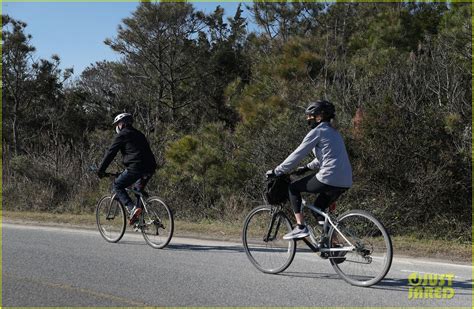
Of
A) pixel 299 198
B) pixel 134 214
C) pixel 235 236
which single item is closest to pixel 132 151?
pixel 134 214

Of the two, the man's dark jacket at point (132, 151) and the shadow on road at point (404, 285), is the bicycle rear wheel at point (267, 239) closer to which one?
the shadow on road at point (404, 285)

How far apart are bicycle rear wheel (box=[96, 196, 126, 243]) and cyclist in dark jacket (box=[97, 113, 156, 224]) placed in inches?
16.3

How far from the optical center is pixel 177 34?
27984 millimetres

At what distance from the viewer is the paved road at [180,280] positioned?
5.80 metres

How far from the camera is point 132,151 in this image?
9.00 meters

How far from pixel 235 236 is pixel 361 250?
13.2ft

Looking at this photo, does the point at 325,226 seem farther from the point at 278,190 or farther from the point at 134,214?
the point at 134,214

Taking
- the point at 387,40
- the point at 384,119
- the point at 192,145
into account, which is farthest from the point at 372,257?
the point at 387,40

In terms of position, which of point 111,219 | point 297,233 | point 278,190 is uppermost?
point 278,190

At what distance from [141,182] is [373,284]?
174 inches

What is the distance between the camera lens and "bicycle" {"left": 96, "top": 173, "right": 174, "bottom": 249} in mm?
8828

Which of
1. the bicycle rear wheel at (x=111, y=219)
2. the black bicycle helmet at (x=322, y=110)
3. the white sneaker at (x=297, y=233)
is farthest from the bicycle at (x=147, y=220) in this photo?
the black bicycle helmet at (x=322, y=110)

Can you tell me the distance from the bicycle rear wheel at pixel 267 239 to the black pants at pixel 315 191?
385 millimetres

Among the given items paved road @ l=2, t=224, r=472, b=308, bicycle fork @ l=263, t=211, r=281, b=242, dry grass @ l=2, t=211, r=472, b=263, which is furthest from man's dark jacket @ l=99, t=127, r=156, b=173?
bicycle fork @ l=263, t=211, r=281, b=242
